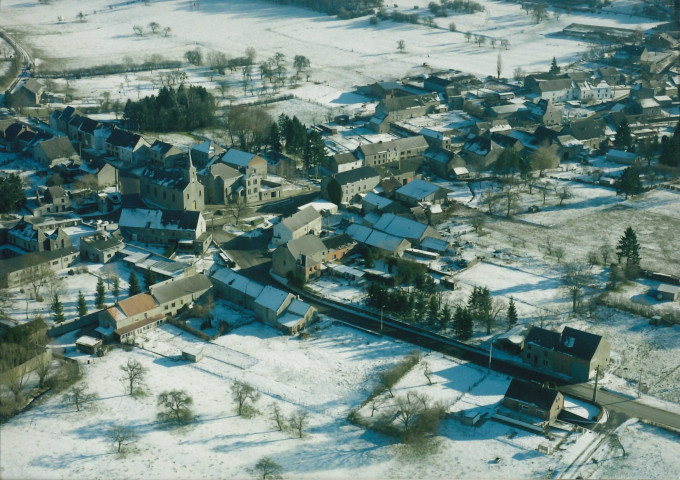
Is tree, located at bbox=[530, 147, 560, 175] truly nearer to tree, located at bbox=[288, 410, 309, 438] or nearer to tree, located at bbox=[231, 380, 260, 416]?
tree, located at bbox=[231, 380, 260, 416]

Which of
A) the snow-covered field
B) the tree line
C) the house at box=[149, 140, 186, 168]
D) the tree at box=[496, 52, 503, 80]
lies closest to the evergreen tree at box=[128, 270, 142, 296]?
the house at box=[149, 140, 186, 168]

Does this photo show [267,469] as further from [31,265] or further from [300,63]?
[300,63]

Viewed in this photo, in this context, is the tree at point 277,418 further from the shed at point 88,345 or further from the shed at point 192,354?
the shed at point 88,345

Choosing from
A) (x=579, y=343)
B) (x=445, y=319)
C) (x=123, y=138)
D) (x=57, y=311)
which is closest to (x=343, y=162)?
(x=123, y=138)

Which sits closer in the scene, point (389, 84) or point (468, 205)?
point (468, 205)

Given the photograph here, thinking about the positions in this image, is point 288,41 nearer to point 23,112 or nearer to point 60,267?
point 23,112

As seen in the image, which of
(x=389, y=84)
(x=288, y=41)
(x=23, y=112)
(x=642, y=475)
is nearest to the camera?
(x=642, y=475)

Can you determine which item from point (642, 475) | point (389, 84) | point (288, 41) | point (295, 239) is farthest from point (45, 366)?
point (288, 41)

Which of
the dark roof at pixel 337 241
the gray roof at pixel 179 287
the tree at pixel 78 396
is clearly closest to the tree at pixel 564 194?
the dark roof at pixel 337 241
